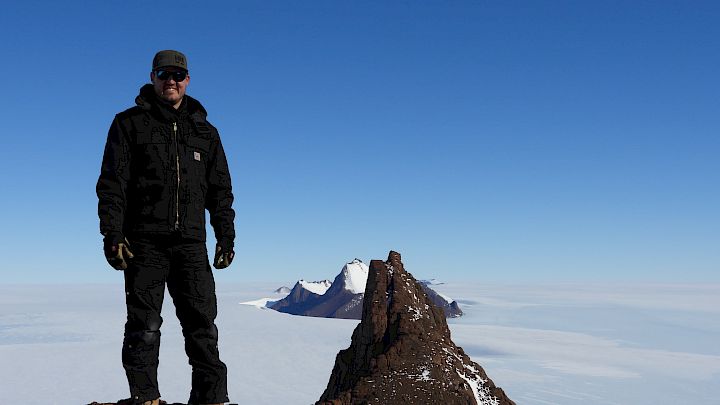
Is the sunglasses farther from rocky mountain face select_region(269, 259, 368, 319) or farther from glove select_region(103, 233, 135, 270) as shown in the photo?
rocky mountain face select_region(269, 259, 368, 319)

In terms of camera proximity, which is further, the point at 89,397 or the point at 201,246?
the point at 89,397

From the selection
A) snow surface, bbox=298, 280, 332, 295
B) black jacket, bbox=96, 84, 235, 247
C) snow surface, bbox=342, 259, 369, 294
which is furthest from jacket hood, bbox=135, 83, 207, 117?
snow surface, bbox=298, 280, 332, 295

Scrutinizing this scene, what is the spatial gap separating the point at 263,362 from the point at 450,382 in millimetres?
88293

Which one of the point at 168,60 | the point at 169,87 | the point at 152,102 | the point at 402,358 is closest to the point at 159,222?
the point at 152,102

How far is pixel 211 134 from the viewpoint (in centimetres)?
671

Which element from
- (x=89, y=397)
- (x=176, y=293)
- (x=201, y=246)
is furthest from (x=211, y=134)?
(x=89, y=397)

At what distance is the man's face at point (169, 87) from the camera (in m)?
6.26

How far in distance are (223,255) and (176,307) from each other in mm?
765

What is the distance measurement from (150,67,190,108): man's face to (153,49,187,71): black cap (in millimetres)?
64

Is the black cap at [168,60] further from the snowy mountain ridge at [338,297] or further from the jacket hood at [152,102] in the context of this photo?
the snowy mountain ridge at [338,297]

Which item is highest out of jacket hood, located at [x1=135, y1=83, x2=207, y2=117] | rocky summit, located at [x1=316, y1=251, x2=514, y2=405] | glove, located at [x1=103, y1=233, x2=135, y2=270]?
jacket hood, located at [x1=135, y1=83, x2=207, y2=117]

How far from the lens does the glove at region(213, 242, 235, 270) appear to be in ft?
22.0

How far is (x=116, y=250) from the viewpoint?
5789 millimetres

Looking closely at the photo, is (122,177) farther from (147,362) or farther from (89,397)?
(89,397)
